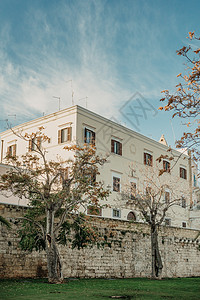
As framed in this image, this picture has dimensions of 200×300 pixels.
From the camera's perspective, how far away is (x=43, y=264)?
1670 centimetres

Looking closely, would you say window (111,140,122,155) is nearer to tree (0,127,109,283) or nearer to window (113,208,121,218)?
window (113,208,121,218)

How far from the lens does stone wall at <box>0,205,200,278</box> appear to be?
1571cm

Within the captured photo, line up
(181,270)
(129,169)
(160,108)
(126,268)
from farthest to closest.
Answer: (129,169), (181,270), (126,268), (160,108)

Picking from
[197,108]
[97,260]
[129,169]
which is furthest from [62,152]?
[197,108]

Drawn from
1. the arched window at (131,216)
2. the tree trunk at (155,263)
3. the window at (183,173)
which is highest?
the window at (183,173)

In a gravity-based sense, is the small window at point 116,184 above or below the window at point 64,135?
below

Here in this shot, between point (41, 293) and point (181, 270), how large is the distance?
1614 centimetres

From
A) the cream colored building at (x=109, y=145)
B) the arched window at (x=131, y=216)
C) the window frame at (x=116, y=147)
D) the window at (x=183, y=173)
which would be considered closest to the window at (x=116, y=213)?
the cream colored building at (x=109, y=145)

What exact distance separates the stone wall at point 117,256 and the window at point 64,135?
23.9 feet

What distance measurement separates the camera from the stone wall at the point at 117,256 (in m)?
15.7

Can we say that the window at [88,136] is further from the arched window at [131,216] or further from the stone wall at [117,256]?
the arched window at [131,216]

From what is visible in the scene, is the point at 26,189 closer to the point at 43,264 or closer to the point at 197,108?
the point at 43,264

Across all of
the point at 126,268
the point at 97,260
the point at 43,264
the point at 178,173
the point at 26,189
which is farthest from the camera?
the point at 178,173

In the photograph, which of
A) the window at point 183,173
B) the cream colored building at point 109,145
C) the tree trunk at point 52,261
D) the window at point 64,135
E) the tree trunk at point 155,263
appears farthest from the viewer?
the window at point 183,173
